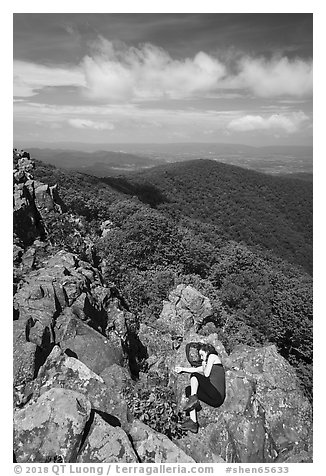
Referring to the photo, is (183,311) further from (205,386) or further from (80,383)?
(80,383)

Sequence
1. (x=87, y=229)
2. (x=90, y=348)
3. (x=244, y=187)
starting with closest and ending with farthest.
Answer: (x=90, y=348) → (x=87, y=229) → (x=244, y=187)

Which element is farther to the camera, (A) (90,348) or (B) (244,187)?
(B) (244,187)

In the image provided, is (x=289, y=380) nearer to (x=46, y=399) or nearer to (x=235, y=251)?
(x=46, y=399)

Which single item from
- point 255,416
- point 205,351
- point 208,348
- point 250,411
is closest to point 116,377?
point 205,351

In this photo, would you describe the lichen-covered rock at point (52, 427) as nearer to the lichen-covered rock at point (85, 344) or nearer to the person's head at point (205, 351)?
the lichen-covered rock at point (85, 344)

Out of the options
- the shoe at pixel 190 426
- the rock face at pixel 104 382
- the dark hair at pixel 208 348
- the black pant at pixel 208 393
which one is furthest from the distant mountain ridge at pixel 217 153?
the shoe at pixel 190 426

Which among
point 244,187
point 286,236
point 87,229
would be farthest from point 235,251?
point 244,187

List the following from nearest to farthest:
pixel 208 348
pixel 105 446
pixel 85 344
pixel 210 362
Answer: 1. pixel 105 446
2. pixel 85 344
3. pixel 210 362
4. pixel 208 348
